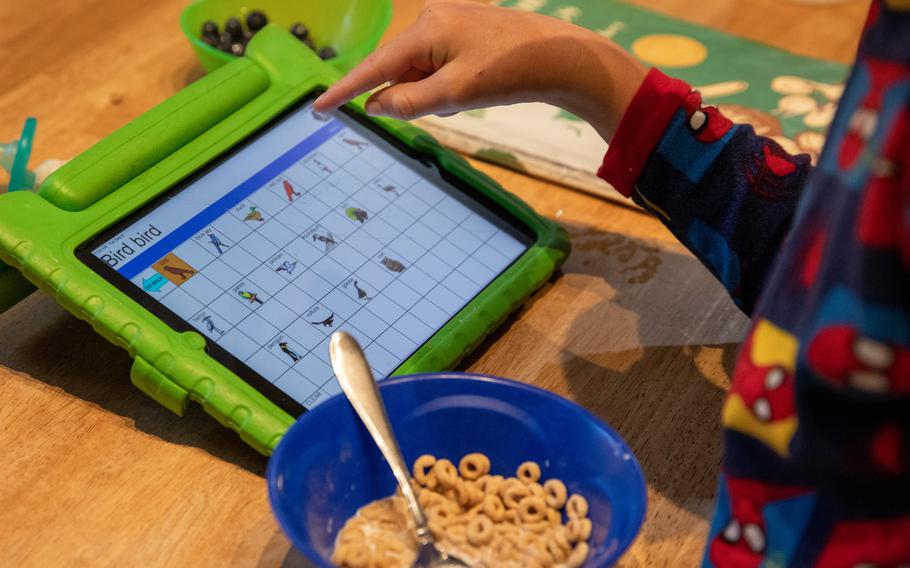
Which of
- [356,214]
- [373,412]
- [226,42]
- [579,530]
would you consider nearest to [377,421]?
[373,412]

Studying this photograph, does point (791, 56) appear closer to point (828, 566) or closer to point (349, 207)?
point (349, 207)

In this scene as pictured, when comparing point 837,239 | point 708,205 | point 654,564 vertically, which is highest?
point 837,239

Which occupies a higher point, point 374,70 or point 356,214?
point 374,70

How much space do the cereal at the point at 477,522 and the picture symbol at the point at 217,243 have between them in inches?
8.0

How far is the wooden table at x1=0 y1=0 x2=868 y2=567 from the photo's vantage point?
56 cm

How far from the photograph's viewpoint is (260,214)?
0.67 m

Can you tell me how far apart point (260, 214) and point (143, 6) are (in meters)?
0.43

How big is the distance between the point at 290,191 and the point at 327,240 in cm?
5

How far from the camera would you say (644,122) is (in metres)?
0.65

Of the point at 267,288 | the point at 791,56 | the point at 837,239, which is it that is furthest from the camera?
the point at 791,56

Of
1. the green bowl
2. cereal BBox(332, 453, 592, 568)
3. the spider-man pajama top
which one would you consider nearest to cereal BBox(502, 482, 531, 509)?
cereal BBox(332, 453, 592, 568)

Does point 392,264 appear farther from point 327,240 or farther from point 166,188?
point 166,188

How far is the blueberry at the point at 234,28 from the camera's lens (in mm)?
867

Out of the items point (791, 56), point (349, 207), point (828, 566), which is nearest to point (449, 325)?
point (349, 207)
